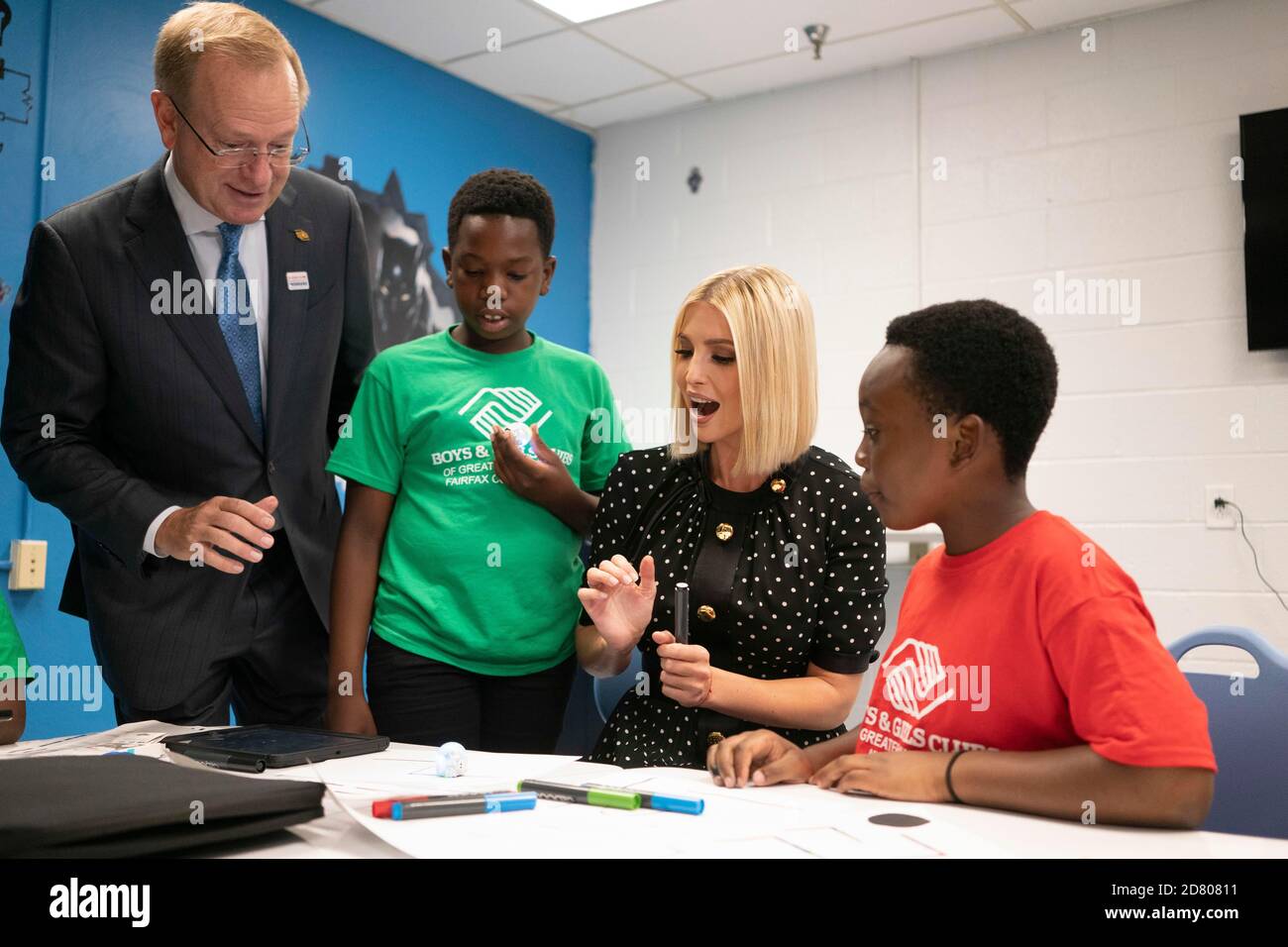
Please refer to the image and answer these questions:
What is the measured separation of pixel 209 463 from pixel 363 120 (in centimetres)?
254

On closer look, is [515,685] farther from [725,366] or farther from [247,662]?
[725,366]

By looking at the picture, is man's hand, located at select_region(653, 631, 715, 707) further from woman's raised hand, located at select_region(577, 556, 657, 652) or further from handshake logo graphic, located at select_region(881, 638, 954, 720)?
handshake logo graphic, located at select_region(881, 638, 954, 720)

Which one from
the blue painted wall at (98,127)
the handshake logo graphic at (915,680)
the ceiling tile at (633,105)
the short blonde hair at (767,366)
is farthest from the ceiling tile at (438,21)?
the handshake logo graphic at (915,680)

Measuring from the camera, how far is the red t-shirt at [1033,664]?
978 mm

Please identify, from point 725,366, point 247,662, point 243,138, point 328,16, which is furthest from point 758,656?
point 328,16

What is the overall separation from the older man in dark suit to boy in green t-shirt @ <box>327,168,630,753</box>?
11 centimetres

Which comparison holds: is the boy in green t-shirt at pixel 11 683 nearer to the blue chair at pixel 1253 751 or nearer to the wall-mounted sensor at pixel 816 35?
the blue chair at pixel 1253 751

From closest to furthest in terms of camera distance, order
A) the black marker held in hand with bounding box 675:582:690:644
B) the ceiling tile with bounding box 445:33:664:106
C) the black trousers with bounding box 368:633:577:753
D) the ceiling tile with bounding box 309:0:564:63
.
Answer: the black marker held in hand with bounding box 675:582:690:644, the black trousers with bounding box 368:633:577:753, the ceiling tile with bounding box 309:0:564:63, the ceiling tile with bounding box 445:33:664:106

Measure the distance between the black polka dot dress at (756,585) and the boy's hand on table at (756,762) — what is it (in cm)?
31

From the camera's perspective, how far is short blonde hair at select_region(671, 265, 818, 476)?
1643 millimetres

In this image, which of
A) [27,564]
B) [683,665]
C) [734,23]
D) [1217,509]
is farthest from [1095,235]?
[27,564]

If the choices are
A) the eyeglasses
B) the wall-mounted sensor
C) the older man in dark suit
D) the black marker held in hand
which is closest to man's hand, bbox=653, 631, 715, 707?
the black marker held in hand

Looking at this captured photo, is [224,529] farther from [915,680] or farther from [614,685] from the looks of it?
[915,680]

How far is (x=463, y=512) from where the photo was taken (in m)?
1.82
